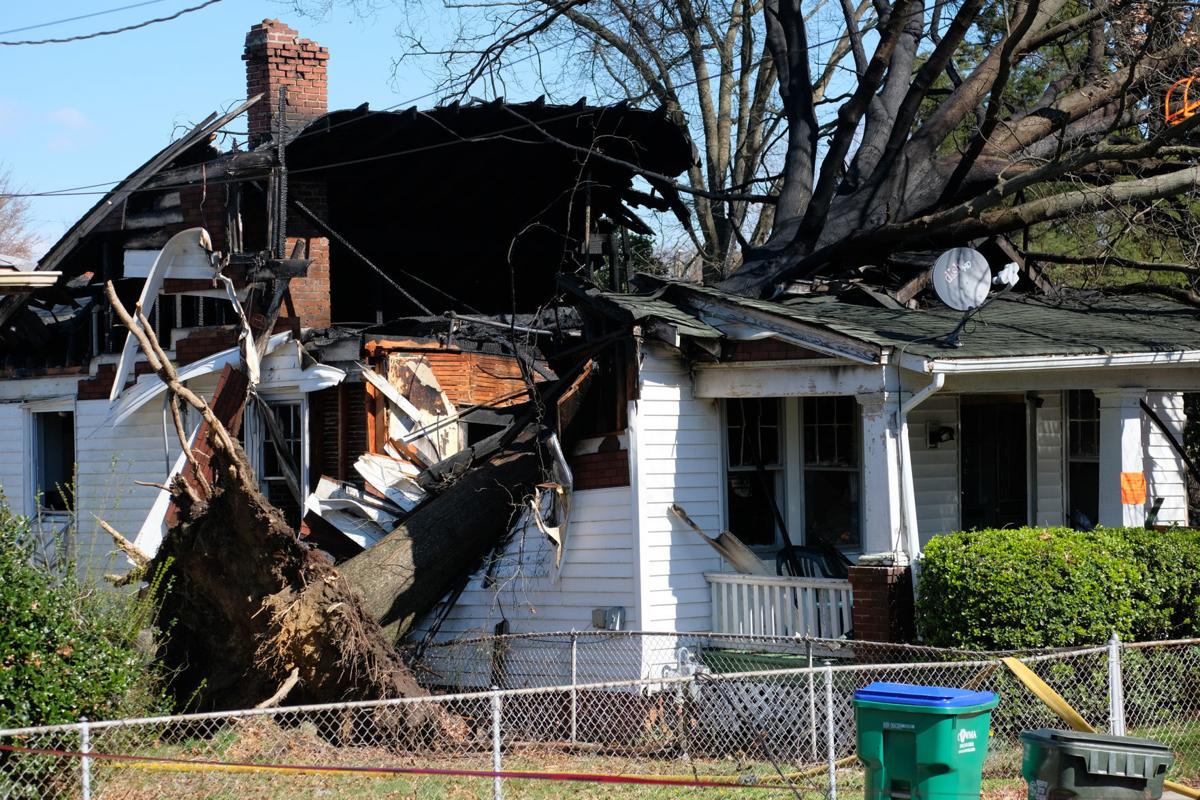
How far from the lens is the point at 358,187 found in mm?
18844

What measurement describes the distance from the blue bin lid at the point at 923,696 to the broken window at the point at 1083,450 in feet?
28.1

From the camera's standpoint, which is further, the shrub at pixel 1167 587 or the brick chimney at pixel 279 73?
the brick chimney at pixel 279 73

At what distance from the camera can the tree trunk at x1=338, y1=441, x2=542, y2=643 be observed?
511 inches

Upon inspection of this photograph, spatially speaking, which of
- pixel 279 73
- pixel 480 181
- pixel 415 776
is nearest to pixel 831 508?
pixel 415 776

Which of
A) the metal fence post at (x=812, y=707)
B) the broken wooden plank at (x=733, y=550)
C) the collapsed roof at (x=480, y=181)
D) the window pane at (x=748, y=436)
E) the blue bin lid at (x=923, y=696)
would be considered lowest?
the metal fence post at (x=812, y=707)

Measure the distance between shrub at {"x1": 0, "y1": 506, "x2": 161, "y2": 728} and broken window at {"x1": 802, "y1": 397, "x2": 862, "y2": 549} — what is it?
672cm

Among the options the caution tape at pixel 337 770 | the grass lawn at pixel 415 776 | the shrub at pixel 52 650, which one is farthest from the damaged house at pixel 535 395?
the caution tape at pixel 337 770

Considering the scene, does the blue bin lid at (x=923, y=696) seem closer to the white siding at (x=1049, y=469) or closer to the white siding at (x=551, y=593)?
the white siding at (x=551, y=593)

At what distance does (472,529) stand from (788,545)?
3117mm

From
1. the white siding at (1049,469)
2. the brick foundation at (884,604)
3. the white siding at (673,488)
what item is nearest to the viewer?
the brick foundation at (884,604)

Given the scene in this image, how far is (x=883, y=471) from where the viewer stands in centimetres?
1132

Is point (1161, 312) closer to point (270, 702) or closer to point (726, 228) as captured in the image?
point (270, 702)

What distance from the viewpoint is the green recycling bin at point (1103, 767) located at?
6871 millimetres

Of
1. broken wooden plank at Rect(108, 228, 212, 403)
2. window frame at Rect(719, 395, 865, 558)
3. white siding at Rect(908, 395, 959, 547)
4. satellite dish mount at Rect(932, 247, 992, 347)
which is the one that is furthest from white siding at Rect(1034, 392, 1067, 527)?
broken wooden plank at Rect(108, 228, 212, 403)
